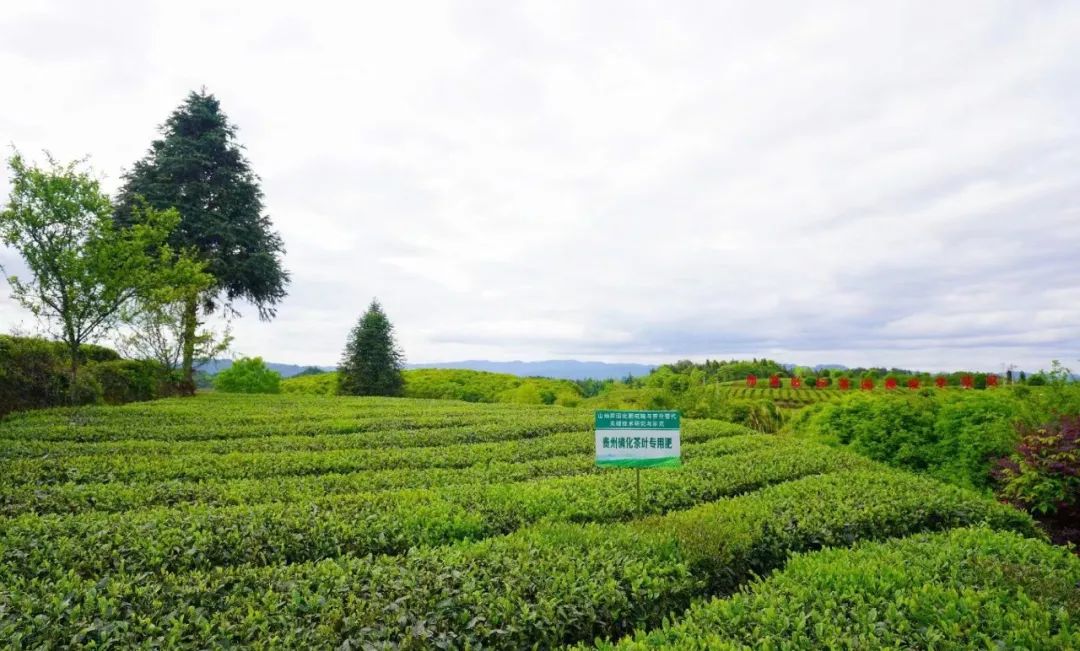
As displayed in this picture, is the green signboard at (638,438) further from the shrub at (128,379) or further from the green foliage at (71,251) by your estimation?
the shrub at (128,379)

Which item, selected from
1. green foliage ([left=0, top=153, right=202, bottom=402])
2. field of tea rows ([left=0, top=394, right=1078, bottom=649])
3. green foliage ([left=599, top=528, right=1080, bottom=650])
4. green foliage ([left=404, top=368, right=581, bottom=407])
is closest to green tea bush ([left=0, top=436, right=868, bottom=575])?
field of tea rows ([left=0, top=394, right=1078, bottom=649])

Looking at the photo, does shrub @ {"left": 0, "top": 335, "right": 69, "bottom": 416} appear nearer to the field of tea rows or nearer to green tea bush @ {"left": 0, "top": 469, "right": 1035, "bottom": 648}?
the field of tea rows

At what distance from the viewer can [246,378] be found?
30594mm

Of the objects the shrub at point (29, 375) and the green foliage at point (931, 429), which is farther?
the shrub at point (29, 375)

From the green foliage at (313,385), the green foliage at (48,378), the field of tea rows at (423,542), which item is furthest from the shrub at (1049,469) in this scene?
the green foliage at (313,385)

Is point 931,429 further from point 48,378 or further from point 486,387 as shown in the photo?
point 486,387

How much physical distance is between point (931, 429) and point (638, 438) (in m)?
9.61

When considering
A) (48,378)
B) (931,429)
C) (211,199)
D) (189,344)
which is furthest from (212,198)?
(931,429)

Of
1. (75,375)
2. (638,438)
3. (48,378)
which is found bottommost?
(638,438)

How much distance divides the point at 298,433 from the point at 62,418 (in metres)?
6.04

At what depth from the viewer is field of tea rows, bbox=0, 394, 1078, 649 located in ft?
12.4

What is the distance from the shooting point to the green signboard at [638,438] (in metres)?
6.68

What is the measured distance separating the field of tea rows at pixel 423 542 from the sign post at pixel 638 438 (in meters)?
0.62

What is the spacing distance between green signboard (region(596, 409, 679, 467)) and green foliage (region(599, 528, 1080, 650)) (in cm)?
199
